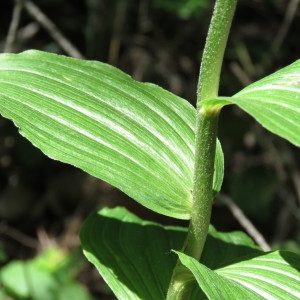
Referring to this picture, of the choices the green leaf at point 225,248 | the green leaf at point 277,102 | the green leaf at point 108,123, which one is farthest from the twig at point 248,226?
the green leaf at point 277,102

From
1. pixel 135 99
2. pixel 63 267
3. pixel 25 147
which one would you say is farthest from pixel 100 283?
pixel 135 99

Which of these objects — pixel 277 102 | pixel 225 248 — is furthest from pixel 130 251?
pixel 277 102

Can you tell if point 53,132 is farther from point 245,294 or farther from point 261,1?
point 261,1

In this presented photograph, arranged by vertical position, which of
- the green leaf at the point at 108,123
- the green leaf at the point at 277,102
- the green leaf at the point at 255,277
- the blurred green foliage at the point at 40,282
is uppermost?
the green leaf at the point at 277,102

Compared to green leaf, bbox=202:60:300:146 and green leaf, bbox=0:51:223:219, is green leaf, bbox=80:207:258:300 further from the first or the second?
green leaf, bbox=202:60:300:146

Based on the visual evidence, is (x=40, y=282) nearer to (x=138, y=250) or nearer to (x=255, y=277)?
(x=138, y=250)

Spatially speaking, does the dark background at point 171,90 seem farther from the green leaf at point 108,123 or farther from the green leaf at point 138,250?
the green leaf at point 108,123

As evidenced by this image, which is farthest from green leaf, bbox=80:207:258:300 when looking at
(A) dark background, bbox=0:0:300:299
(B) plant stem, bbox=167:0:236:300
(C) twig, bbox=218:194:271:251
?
(A) dark background, bbox=0:0:300:299
